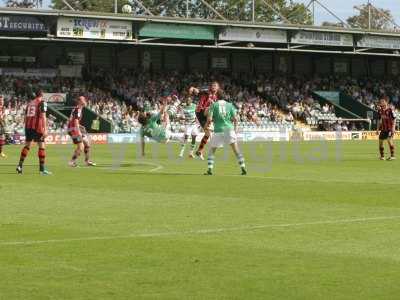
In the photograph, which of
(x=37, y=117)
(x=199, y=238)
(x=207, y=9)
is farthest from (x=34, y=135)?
(x=207, y=9)

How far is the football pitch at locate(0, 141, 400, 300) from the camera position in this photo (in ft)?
29.3

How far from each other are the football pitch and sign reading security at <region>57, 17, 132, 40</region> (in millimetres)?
36286

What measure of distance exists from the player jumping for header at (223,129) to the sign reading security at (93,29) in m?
34.4

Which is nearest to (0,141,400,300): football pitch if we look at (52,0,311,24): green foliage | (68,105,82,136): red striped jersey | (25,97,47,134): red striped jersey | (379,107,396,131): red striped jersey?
(25,97,47,134): red striped jersey

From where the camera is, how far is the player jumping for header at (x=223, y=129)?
24.3m

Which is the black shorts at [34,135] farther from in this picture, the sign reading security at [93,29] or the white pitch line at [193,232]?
the sign reading security at [93,29]

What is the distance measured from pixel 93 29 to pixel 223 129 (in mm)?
35525

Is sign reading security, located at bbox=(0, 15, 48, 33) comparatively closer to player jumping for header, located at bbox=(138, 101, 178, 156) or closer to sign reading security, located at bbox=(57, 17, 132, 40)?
sign reading security, located at bbox=(57, 17, 132, 40)

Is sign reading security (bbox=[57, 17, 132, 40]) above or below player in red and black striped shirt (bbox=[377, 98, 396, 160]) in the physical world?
above

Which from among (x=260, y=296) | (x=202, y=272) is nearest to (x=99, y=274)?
(x=202, y=272)

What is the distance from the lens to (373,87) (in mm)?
79688

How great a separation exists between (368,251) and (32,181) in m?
12.2

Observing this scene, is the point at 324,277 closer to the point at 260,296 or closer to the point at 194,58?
the point at 260,296

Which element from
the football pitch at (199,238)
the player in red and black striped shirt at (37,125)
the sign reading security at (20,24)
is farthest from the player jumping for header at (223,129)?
the sign reading security at (20,24)
